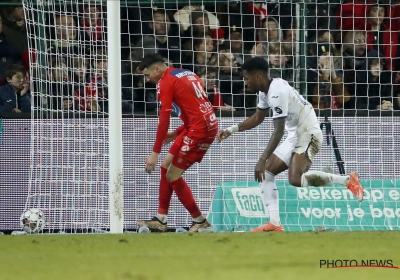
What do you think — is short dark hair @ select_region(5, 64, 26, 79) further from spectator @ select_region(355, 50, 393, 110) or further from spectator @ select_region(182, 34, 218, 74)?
spectator @ select_region(355, 50, 393, 110)

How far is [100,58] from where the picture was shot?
12.3m

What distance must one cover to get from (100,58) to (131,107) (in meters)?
0.84

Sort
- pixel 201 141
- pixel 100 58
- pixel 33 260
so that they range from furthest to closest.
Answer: pixel 100 58, pixel 201 141, pixel 33 260

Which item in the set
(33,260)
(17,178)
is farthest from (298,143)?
(33,260)

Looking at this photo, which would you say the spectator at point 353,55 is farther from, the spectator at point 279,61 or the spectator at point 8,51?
the spectator at point 8,51

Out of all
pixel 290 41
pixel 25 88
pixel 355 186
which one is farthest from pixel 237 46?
pixel 25 88

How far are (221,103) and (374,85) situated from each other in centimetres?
207

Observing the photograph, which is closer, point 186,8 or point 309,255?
point 309,255

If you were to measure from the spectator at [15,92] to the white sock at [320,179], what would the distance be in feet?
12.6

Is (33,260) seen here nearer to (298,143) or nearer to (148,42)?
(298,143)

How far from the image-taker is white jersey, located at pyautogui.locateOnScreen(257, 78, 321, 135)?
1090 cm

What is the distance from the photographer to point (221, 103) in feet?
42.0

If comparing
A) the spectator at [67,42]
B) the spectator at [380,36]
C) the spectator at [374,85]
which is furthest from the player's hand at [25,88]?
the spectator at [380,36]

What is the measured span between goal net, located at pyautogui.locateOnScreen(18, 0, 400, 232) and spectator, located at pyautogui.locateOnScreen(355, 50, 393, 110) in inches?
0.6
